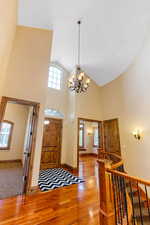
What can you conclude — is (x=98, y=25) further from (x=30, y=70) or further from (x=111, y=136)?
(x=111, y=136)

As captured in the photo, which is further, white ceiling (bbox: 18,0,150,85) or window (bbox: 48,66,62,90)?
window (bbox: 48,66,62,90)

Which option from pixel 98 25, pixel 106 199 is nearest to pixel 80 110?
pixel 98 25

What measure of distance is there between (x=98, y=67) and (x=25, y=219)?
604cm

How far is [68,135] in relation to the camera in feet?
19.2

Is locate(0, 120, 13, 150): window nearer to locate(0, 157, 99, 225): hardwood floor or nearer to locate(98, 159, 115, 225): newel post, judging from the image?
locate(0, 157, 99, 225): hardwood floor

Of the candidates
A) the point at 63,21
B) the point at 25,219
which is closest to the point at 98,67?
the point at 63,21

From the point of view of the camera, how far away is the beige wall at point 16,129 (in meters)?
6.43

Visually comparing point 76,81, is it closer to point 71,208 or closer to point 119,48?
point 119,48

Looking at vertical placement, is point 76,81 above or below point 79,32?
below

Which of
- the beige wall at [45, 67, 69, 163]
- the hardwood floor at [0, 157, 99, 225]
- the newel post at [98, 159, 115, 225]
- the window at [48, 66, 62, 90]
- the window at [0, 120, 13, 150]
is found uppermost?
the window at [48, 66, 62, 90]

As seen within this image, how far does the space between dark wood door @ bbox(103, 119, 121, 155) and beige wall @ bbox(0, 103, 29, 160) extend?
5.04m

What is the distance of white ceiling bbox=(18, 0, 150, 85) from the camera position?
3.30 meters

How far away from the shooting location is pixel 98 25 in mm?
3932

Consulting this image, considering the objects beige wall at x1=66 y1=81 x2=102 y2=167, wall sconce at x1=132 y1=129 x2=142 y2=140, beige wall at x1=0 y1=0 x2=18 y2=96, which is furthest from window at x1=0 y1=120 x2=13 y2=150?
wall sconce at x1=132 y1=129 x2=142 y2=140
